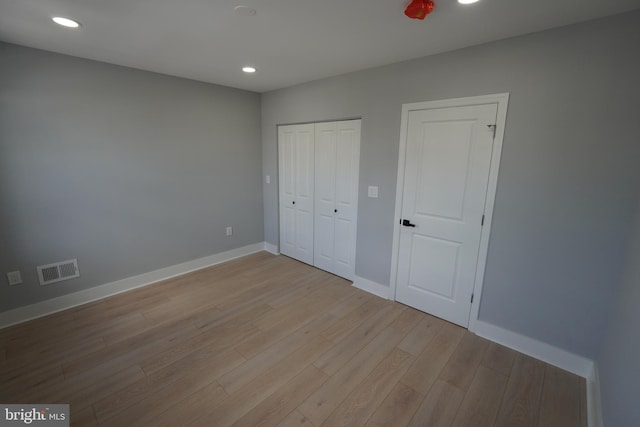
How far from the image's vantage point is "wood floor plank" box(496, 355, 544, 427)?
169cm

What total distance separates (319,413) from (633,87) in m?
2.81

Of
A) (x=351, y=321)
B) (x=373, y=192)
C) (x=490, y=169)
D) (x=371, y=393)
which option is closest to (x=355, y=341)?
(x=351, y=321)

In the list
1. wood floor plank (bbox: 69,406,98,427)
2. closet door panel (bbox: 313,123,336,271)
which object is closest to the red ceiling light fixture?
closet door panel (bbox: 313,123,336,271)

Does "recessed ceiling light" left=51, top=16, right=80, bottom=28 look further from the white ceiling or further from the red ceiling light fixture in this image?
the red ceiling light fixture

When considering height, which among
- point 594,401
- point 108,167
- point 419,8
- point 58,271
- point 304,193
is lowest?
point 594,401

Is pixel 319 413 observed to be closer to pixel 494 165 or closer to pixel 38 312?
pixel 494 165

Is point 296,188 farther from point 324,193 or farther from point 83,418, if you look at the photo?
point 83,418

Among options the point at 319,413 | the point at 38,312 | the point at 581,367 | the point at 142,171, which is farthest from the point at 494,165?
the point at 38,312

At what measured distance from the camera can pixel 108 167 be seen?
2.91 metres

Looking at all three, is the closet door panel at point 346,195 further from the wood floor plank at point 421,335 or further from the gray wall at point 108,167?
the gray wall at point 108,167

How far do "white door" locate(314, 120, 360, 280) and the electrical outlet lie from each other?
3.06 m

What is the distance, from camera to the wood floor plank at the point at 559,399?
169 centimetres

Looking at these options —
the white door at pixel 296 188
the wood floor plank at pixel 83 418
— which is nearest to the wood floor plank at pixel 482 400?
the wood floor plank at pixel 83 418

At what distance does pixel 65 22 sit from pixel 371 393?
336 cm
